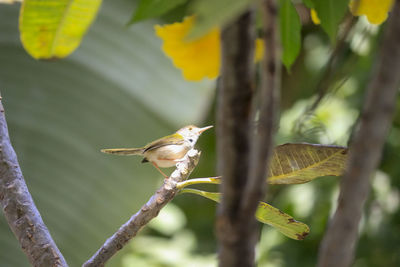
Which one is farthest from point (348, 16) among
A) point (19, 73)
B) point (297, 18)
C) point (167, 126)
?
point (19, 73)

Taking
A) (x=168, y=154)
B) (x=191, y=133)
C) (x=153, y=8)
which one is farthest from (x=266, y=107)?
(x=191, y=133)

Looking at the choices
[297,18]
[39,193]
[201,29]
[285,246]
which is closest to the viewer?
[201,29]

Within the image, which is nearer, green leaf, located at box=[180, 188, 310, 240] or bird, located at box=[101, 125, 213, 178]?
green leaf, located at box=[180, 188, 310, 240]

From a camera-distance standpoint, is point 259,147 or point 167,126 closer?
point 259,147

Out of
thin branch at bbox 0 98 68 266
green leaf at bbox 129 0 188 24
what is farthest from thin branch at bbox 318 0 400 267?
thin branch at bbox 0 98 68 266

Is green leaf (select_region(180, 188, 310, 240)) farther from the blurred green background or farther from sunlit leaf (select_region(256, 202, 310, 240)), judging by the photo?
the blurred green background

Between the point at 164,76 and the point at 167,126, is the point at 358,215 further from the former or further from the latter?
the point at 164,76
